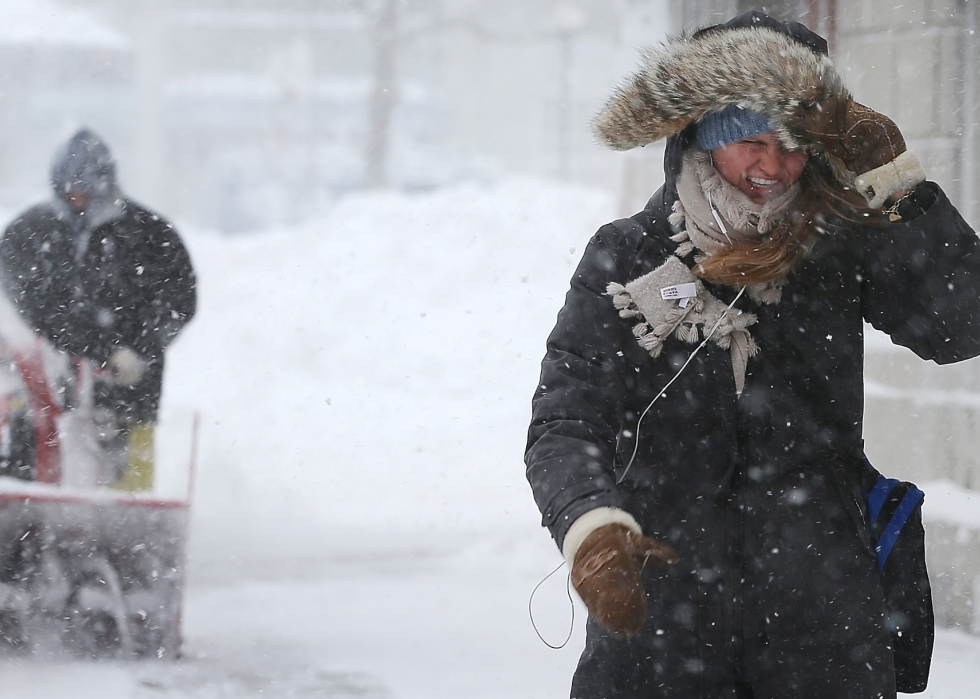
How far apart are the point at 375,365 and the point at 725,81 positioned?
345 inches

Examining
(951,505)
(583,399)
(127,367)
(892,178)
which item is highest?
(892,178)

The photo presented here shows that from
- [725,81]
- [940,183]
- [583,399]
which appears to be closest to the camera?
[583,399]

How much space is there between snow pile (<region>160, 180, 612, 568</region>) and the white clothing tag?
5.02 m

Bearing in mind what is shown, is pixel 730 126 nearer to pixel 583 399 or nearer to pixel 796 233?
pixel 796 233

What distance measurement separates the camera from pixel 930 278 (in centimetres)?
182

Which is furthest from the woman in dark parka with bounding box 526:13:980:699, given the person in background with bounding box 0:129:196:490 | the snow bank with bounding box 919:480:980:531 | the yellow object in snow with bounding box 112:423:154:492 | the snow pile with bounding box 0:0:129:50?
the snow pile with bounding box 0:0:129:50

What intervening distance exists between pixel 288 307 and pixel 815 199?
11.0 meters

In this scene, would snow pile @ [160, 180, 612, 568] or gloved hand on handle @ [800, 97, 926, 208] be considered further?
snow pile @ [160, 180, 612, 568]

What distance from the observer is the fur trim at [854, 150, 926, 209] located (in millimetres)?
1800

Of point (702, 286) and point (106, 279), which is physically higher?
point (702, 286)

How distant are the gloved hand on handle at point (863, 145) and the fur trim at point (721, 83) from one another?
28mm

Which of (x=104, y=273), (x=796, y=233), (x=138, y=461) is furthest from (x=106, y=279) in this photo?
(x=796, y=233)

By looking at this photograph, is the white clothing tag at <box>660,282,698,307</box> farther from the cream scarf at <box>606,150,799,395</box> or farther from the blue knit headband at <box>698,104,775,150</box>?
the blue knit headband at <box>698,104,775,150</box>

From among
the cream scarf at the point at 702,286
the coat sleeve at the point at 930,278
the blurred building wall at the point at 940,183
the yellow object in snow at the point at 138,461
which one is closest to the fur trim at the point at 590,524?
the cream scarf at the point at 702,286
